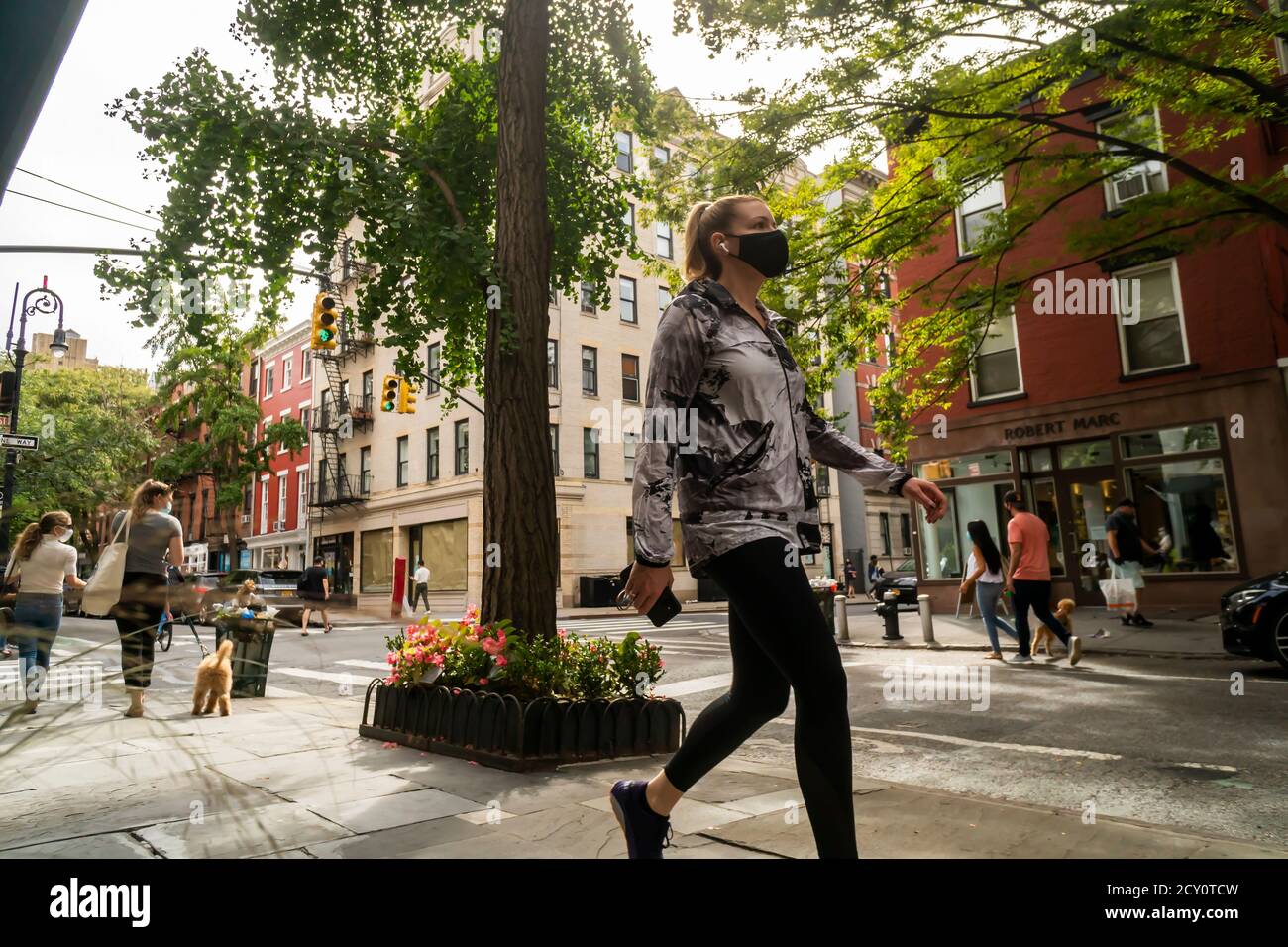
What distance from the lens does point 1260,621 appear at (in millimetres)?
8086

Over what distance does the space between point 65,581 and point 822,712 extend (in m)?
1.99

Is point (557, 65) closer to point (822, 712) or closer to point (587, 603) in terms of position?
point (822, 712)

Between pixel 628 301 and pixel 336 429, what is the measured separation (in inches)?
586

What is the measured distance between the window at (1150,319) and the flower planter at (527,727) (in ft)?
50.9

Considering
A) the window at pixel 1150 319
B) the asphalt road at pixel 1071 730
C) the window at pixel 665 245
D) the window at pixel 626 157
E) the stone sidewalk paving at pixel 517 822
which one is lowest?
the asphalt road at pixel 1071 730

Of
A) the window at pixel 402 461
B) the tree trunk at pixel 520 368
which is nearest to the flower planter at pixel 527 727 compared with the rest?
the tree trunk at pixel 520 368

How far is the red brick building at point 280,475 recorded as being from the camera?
40.7 m

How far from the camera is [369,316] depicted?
31.8 feet

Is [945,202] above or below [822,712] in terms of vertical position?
above

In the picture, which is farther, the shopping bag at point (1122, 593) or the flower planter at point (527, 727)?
the shopping bag at point (1122, 593)

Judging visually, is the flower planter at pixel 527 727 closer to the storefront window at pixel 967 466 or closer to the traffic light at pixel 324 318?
the traffic light at pixel 324 318

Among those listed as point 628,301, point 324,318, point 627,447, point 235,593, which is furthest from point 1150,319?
point 628,301

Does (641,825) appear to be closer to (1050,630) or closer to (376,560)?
(1050,630)
